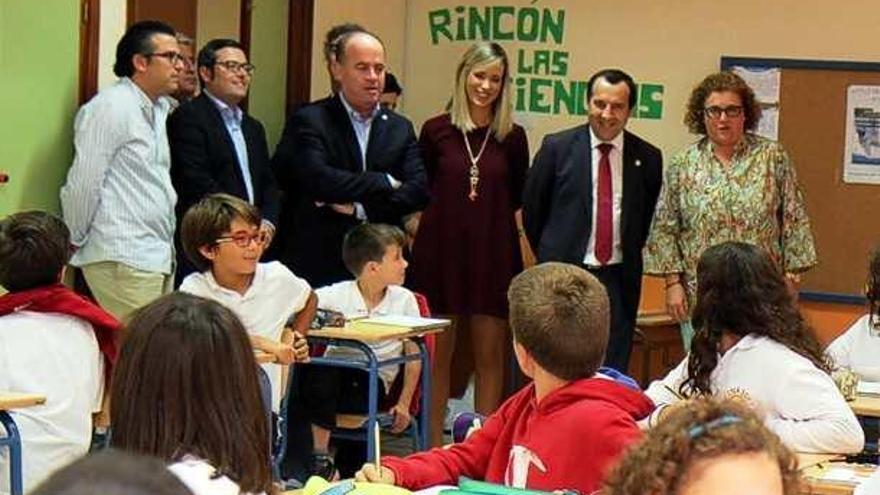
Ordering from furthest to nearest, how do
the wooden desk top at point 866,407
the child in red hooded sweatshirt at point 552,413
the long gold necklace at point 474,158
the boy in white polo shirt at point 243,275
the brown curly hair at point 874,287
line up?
the long gold necklace at point 474,158 → the boy in white polo shirt at point 243,275 → the brown curly hair at point 874,287 → the wooden desk top at point 866,407 → the child in red hooded sweatshirt at point 552,413

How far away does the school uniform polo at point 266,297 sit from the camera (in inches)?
218

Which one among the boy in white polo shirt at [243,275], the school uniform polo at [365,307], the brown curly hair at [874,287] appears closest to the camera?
the brown curly hair at [874,287]

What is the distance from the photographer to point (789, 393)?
13.4 ft

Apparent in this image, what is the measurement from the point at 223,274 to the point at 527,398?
2.36 m

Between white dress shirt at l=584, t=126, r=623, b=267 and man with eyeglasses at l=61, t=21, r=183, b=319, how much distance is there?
182cm

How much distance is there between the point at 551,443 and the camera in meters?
3.19

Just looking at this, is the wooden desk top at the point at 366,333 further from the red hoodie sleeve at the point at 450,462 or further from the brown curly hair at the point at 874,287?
the red hoodie sleeve at the point at 450,462

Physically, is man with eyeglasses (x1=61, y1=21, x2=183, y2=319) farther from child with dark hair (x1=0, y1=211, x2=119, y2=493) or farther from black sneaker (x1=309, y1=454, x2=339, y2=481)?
child with dark hair (x1=0, y1=211, x2=119, y2=493)

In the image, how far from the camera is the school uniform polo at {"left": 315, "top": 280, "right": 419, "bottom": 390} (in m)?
6.36

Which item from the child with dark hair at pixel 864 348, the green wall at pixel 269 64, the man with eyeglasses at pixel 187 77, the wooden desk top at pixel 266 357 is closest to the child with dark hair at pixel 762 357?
the child with dark hair at pixel 864 348

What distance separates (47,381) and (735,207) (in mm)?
2926

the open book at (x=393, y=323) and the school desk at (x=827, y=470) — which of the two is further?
the open book at (x=393, y=323)

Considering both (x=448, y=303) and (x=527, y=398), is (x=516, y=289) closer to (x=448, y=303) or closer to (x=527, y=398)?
(x=527, y=398)

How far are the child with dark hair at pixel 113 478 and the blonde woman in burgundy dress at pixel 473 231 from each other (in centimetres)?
602
